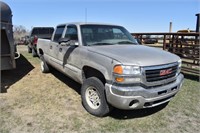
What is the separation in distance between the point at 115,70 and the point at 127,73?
208mm

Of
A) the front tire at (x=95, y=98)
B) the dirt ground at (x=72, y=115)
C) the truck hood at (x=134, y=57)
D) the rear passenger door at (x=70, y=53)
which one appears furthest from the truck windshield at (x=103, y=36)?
the dirt ground at (x=72, y=115)

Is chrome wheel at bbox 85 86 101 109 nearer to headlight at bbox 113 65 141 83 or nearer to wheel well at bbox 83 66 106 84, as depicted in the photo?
wheel well at bbox 83 66 106 84

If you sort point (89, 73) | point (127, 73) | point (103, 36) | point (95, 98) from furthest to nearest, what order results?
point (103, 36)
point (89, 73)
point (95, 98)
point (127, 73)

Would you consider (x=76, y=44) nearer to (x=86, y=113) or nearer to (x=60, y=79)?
(x=86, y=113)

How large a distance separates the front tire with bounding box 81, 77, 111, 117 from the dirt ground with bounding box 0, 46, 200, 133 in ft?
0.48

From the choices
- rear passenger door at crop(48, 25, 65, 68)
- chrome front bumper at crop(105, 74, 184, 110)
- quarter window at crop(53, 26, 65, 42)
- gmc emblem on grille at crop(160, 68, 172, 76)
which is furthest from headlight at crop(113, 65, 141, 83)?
quarter window at crop(53, 26, 65, 42)

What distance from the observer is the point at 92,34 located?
15.0 feet

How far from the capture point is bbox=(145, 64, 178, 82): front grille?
10.9 ft

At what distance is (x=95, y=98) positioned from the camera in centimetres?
395

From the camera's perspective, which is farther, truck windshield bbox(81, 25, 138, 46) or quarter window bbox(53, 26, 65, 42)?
quarter window bbox(53, 26, 65, 42)

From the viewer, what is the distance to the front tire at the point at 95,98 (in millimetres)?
3654

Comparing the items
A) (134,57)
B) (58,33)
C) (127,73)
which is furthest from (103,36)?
(58,33)

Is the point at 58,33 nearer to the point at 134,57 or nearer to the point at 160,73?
the point at 134,57

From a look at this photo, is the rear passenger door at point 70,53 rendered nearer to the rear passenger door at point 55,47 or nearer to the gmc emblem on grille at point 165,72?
the rear passenger door at point 55,47
